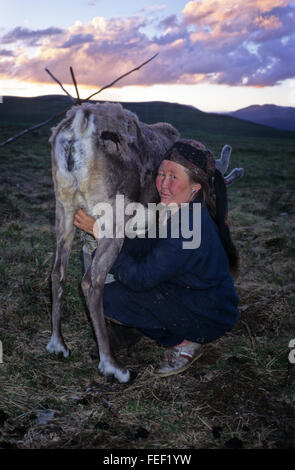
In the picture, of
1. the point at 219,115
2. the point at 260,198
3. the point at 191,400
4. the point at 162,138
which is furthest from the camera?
the point at 219,115

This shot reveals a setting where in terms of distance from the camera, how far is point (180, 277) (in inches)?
142

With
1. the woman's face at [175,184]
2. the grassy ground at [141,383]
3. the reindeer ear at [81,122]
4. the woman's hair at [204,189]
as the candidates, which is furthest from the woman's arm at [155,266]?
the reindeer ear at [81,122]

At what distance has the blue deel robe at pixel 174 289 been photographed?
11.3 feet

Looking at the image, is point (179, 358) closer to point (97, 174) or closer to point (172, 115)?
point (97, 174)

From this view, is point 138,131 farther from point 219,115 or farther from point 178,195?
point 219,115

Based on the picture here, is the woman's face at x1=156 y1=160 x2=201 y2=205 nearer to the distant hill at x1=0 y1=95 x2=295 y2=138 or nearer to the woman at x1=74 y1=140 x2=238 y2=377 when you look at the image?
the woman at x1=74 y1=140 x2=238 y2=377

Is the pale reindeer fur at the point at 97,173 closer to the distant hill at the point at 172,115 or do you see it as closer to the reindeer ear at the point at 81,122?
the reindeer ear at the point at 81,122

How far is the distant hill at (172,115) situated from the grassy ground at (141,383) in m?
61.0

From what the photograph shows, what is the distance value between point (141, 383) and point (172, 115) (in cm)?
7765

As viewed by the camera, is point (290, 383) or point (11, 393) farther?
point (290, 383)

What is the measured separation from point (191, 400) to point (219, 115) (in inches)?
3383

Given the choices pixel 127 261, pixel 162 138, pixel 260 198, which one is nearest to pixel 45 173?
pixel 260 198

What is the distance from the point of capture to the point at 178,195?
3.54 metres

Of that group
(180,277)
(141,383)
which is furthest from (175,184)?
(141,383)
